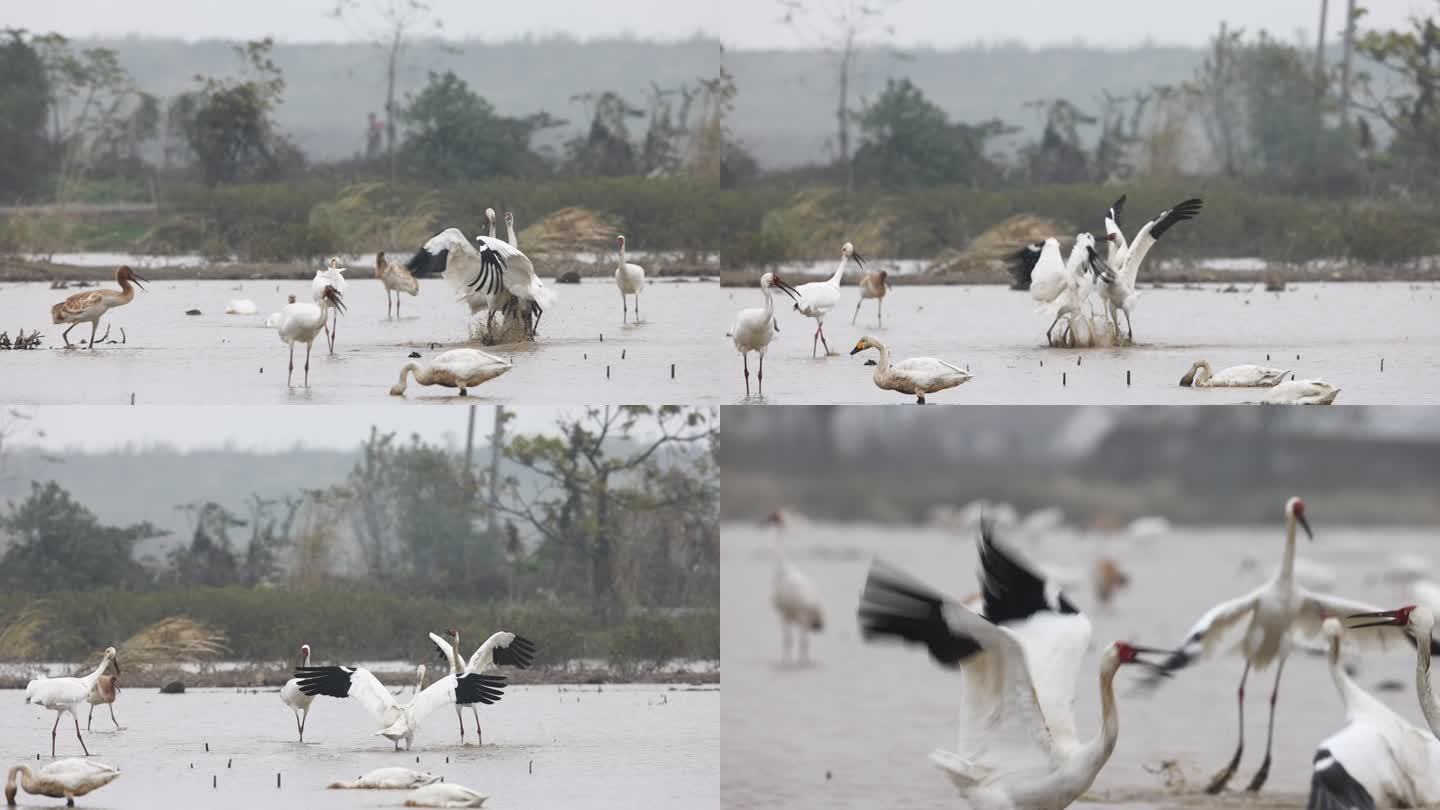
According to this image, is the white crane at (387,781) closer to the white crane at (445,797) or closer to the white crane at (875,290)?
the white crane at (445,797)

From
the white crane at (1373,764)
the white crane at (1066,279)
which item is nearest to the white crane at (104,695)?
the white crane at (1066,279)

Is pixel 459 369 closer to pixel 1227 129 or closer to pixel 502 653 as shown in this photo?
pixel 502 653

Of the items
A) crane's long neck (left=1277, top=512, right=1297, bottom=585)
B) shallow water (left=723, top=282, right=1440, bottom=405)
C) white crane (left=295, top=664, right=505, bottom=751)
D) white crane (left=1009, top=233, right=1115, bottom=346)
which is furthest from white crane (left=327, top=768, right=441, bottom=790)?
crane's long neck (left=1277, top=512, right=1297, bottom=585)

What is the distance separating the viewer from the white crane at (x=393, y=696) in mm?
9359

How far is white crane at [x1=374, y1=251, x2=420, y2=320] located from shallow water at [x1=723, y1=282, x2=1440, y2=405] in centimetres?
139

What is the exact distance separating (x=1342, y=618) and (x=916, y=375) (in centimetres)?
215

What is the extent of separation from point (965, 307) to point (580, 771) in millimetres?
2809

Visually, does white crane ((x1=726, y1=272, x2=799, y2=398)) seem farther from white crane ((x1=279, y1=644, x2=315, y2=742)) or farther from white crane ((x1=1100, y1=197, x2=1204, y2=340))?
white crane ((x1=279, y1=644, x2=315, y2=742))

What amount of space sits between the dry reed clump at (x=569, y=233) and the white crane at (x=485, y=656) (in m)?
1.69

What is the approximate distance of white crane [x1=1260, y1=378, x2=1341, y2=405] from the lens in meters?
9.83

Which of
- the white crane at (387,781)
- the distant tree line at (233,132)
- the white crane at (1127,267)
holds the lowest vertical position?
the white crane at (387,781)

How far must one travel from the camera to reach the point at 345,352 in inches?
385

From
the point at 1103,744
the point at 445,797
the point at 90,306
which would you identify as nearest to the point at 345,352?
the point at 90,306

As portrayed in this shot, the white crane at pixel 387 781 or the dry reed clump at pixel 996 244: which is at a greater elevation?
the dry reed clump at pixel 996 244
